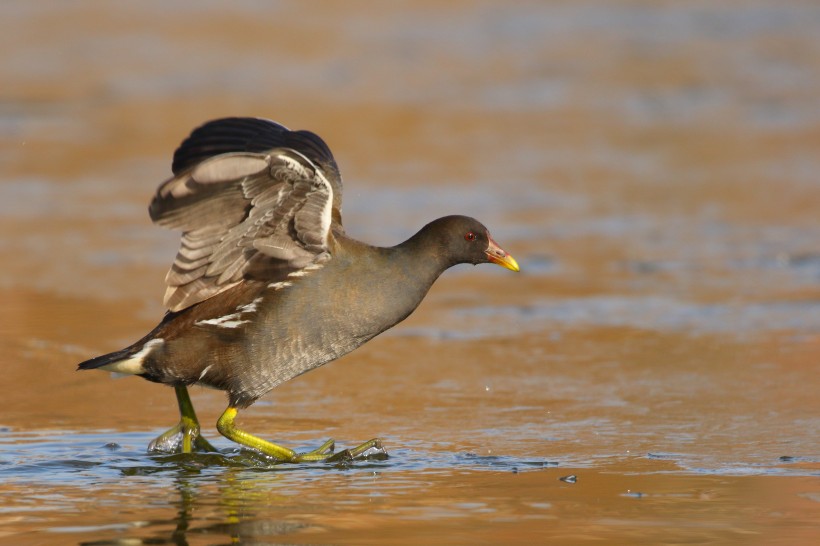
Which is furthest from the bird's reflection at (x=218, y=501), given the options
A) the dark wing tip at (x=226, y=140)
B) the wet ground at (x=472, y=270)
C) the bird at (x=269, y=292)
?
the dark wing tip at (x=226, y=140)

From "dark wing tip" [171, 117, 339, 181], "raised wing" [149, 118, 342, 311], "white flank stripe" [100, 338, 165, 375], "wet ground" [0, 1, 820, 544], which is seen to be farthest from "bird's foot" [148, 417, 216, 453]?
"dark wing tip" [171, 117, 339, 181]

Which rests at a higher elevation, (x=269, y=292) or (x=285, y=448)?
(x=269, y=292)

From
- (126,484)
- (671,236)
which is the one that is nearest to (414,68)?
(671,236)

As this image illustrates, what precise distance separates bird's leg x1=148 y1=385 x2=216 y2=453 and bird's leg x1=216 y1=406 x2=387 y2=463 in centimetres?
15

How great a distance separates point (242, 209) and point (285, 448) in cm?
106

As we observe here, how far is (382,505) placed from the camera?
5.24 metres

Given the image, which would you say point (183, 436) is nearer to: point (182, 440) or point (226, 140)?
point (182, 440)

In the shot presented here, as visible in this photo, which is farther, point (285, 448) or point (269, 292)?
point (269, 292)

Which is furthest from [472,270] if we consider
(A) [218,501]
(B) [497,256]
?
(A) [218,501]

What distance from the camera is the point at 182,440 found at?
6355mm

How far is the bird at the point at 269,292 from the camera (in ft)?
19.6

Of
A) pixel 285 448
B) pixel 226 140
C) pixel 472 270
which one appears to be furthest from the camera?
pixel 472 270

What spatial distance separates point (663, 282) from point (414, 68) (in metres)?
7.98

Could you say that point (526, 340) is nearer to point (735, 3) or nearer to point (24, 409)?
point (24, 409)
